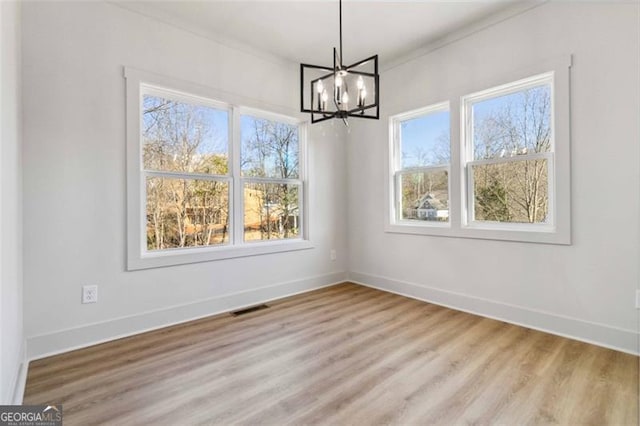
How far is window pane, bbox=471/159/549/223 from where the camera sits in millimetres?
2840

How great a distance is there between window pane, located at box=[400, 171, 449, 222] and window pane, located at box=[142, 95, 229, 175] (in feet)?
7.26

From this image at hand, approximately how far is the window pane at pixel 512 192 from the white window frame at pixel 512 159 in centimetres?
6

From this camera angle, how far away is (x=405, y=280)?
384 centimetres

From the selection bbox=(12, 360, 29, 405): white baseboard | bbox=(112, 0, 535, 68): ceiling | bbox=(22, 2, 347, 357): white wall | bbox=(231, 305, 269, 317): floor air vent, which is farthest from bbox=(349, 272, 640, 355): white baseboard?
bbox=(12, 360, 29, 405): white baseboard

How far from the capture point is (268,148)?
3.80 metres

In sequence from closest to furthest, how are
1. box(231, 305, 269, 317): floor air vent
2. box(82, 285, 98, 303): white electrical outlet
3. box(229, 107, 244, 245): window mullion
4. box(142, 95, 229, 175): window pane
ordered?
1. box(82, 285, 98, 303): white electrical outlet
2. box(142, 95, 229, 175): window pane
3. box(231, 305, 269, 317): floor air vent
4. box(229, 107, 244, 245): window mullion

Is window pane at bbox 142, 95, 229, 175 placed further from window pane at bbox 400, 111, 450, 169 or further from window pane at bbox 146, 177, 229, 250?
window pane at bbox 400, 111, 450, 169

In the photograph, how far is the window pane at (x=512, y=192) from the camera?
2.84 metres

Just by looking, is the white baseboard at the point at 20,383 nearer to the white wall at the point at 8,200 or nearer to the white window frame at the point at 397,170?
the white wall at the point at 8,200

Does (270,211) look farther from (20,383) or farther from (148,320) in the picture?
(20,383)

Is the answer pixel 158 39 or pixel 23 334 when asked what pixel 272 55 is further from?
pixel 23 334

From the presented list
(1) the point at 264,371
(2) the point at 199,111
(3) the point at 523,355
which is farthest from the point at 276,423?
(2) the point at 199,111

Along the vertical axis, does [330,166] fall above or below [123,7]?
below

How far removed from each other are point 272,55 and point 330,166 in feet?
5.11
